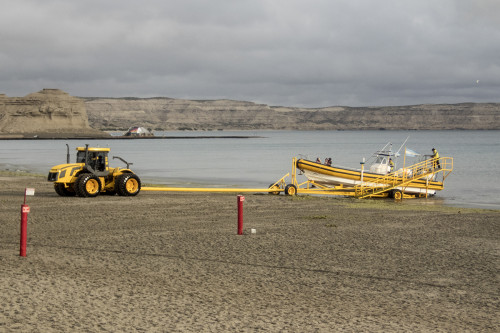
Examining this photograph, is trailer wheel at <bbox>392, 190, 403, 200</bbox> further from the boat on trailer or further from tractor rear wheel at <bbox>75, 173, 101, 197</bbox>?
tractor rear wheel at <bbox>75, 173, 101, 197</bbox>

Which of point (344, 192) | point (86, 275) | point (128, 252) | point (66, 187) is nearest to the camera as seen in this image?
point (86, 275)

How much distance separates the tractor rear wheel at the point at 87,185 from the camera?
2331 centimetres

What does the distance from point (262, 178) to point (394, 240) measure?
30244 mm

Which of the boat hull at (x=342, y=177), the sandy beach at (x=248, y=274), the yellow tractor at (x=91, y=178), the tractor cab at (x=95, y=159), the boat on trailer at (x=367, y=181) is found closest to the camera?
the sandy beach at (x=248, y=274)

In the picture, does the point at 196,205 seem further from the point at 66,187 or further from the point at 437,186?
the point at 437,186

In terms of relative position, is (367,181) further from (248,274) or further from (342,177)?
(248,274)

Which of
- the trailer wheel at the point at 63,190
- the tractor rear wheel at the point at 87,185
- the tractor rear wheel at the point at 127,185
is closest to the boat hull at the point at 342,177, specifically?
the tractor rear wheel at the point at 127,185

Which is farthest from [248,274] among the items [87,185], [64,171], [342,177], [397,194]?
[397,194]

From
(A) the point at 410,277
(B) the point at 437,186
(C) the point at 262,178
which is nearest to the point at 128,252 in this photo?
(A) the point at 410,277

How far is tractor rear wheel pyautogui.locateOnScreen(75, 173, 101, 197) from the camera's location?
23312mm

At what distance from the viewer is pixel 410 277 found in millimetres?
10211

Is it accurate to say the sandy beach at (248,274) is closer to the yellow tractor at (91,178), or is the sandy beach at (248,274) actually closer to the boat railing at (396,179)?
the yellow tractor at (91,178)

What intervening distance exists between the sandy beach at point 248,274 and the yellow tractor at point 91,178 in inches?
201

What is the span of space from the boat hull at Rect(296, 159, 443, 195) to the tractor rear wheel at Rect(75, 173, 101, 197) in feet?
36.5
